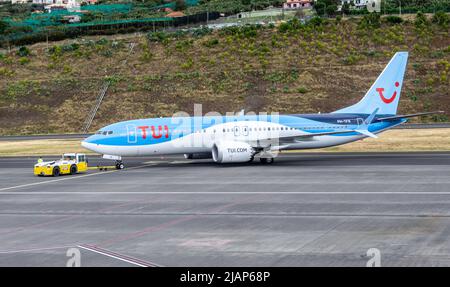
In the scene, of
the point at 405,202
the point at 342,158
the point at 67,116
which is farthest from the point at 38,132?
the point at 405,202

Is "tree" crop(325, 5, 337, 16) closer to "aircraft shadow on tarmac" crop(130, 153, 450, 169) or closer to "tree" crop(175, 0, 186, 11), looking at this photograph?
"tree" crop(175, 0, 186, 11)

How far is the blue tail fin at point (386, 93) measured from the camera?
6044 centimetres

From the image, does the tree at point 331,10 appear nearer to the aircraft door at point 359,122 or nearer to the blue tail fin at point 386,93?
the blue tail fin at point 386,93

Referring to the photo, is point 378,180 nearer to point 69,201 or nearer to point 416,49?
point 69,201

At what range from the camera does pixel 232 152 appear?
55156mm

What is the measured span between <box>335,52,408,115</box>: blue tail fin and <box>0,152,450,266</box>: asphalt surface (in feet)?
19.2

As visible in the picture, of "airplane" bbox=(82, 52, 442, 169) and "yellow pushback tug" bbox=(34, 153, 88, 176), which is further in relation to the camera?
"airplane" bbox=(82, 52, 442, 169)

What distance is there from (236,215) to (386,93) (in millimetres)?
30888

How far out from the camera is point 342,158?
5947 cm

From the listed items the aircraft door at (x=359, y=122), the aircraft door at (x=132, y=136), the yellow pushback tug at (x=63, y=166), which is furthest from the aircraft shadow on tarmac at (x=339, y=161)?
the yellow pushback tug at (x=63, y=166)

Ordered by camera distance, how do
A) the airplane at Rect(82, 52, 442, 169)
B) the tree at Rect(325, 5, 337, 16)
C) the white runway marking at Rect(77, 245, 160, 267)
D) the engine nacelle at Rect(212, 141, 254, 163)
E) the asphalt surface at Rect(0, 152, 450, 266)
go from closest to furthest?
the white runway marking at Rect(77, 245, 160, 267) → the asphalt surface at Rect(0, 152, 450, 266) → the engine nacelle at Rect(212, 141, 254, 163) → the airplane at Rect(82, 52, 442, 169) → the tree at Rect(325, 5, 337, 16)

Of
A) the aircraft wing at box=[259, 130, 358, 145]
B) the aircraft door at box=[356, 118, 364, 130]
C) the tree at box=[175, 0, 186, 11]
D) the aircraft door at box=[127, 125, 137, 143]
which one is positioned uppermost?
the tree at box=[175, 0, 186, 11]

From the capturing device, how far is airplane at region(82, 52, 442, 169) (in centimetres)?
5572

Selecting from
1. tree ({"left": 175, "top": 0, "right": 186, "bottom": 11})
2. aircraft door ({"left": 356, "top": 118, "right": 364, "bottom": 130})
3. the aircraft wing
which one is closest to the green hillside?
aircraft door ({"left": 356, "top": 118, "right": 364, "bottom": 130})
